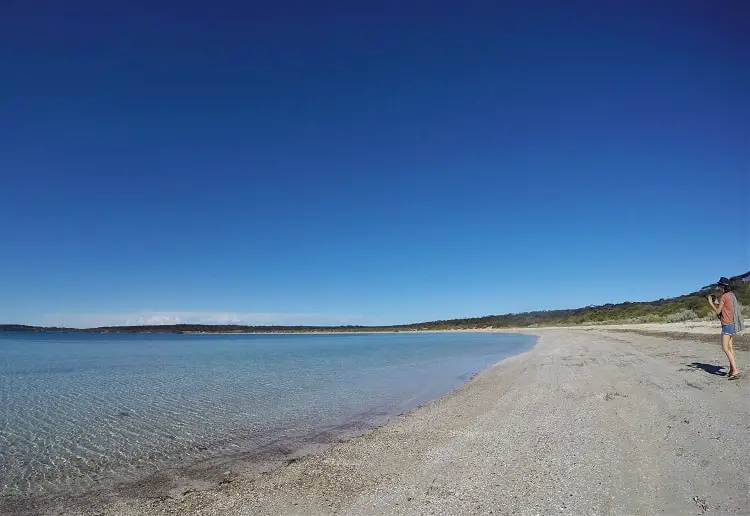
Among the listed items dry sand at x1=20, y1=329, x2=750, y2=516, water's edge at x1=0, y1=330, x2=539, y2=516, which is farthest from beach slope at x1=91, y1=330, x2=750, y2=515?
water's edge at x1=0, y1=330, x2=539, y2=516

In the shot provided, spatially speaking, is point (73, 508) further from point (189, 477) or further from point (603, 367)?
point (603, 367)

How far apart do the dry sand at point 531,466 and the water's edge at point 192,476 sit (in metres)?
0.15

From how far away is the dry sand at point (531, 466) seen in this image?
4.79m

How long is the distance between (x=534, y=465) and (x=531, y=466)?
58 mm

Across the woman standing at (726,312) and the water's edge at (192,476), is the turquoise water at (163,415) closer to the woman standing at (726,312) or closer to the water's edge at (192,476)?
the water's edge at (192,476)

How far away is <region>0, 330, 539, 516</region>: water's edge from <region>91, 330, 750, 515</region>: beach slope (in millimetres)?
272

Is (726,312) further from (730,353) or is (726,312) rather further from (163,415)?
(163,415)

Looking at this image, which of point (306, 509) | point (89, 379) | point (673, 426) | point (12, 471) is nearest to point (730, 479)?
point (673, 426)

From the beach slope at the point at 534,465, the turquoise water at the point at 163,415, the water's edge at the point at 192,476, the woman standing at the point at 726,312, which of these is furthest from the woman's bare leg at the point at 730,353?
the water's edge at the point at 192,476

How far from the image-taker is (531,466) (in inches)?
232

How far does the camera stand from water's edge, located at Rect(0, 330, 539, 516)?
234 inches

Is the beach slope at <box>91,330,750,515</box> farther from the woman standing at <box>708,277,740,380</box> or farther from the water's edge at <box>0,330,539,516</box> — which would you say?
the woman standing at <box>708,277,740,380</box>

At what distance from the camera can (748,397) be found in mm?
8711

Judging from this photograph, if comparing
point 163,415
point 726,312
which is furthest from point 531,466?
point 163,415
